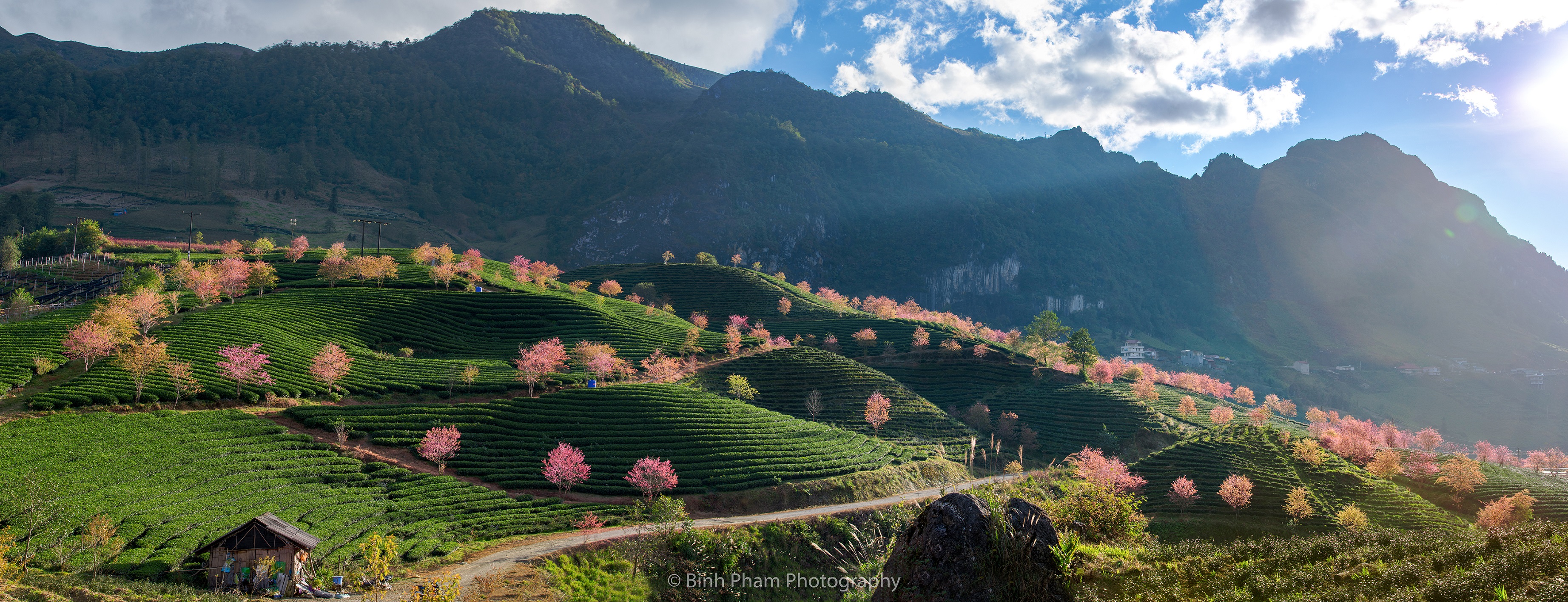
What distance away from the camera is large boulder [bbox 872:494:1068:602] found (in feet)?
43.0

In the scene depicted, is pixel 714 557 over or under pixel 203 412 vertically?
under

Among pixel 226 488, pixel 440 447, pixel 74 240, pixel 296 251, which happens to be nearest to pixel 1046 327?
pixel 440 447

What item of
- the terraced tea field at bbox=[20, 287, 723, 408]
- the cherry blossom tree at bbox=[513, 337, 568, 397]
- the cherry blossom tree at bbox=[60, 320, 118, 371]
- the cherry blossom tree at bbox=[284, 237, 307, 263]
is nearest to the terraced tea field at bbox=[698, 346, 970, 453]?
the terraced tea field at bbox=[20, 287, 723, 408]

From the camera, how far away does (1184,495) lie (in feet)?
173

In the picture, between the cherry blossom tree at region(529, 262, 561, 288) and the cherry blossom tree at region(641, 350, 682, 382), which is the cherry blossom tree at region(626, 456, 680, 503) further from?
the cherry blossom tree at region(529, 262, 561, 288)

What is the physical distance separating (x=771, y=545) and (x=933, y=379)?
6411 centimetres

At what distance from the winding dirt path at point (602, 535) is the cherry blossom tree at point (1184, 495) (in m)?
18.8

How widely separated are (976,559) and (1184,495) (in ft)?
163

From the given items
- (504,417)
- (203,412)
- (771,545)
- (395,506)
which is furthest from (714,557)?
(203,412)

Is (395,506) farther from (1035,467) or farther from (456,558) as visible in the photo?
(1035,467)

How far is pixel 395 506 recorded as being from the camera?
37812 millimetres

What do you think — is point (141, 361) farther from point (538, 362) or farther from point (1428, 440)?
point (1428, 440)

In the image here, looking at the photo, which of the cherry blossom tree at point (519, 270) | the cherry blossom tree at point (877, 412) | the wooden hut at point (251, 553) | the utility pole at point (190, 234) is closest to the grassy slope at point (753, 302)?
the cherry blossom tree at point (519, 270)

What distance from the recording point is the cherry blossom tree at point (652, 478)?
44844mm
